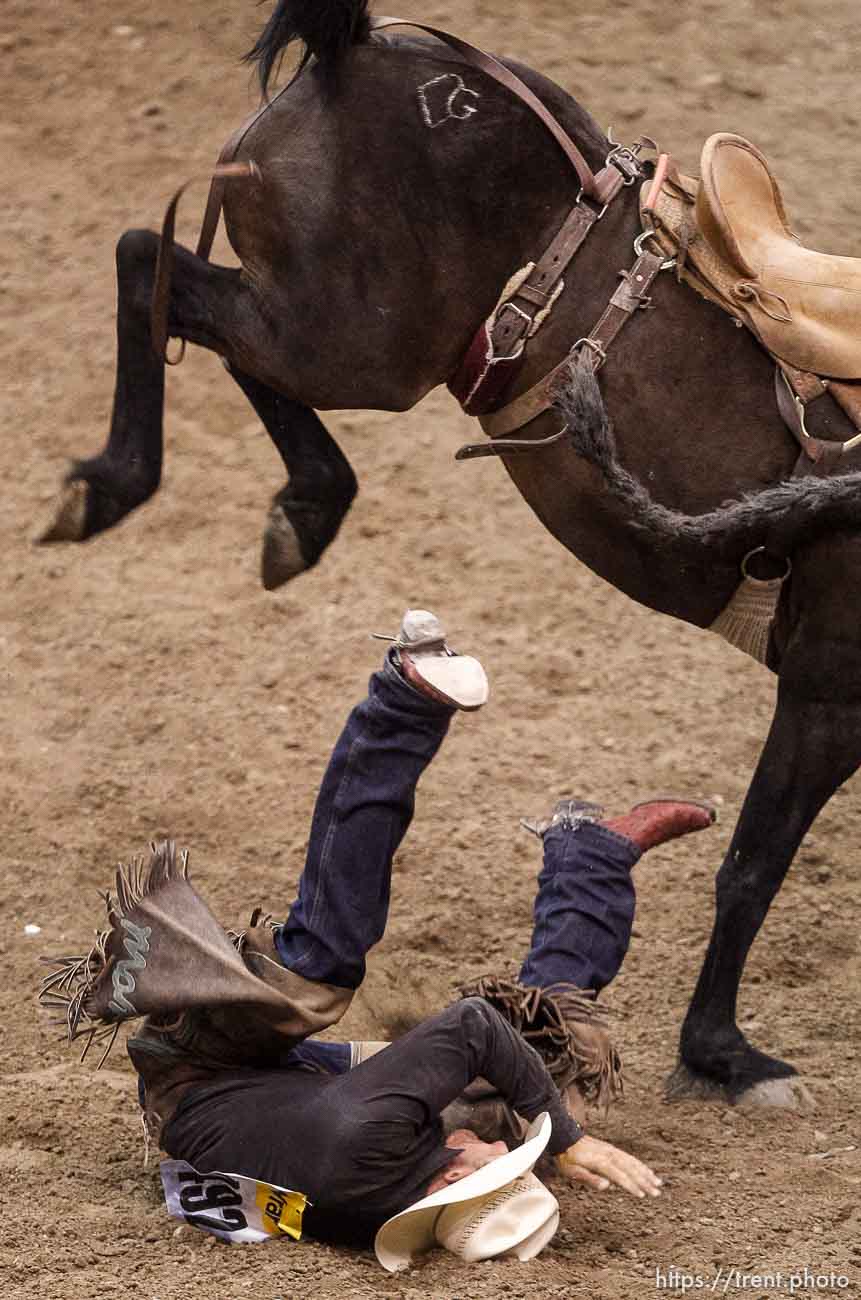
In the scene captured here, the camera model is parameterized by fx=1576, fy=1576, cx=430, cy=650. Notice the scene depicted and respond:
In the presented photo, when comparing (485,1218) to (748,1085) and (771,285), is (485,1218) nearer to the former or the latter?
(748,1085)

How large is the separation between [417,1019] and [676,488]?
4.79 feet

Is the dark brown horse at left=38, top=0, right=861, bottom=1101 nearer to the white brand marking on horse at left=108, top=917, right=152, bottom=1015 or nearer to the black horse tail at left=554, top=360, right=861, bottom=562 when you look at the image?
the black horse tail at left=554, top=360, right=861, bottom=562

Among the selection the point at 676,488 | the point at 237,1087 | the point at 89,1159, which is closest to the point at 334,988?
the point at 237,1087

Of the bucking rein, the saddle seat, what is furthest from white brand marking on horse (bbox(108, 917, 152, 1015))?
the saddle seat

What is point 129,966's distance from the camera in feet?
9.25

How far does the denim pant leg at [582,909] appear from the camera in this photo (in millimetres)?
3387

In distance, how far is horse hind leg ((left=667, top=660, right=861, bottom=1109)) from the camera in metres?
3.35

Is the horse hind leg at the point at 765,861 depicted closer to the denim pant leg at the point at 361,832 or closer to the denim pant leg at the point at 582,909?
the denim pant leg at the point at 582,909

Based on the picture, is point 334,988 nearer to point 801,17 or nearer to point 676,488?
point 676,488

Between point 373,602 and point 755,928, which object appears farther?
point 373,602

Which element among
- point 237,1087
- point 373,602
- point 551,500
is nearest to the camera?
point 237,1087

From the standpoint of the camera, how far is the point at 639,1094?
363 centimetres

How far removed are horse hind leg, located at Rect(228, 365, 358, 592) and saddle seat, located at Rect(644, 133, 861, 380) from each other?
0.92 m

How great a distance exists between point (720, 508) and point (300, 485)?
38.5 inches
